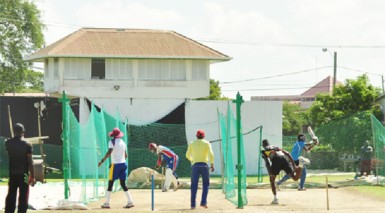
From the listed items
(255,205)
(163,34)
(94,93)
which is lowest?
(255,205)

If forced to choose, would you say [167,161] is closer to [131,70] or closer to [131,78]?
[131,78]

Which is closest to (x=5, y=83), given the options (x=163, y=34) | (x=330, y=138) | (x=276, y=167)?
(x=163, y=34)

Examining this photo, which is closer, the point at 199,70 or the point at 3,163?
the point at 3,163

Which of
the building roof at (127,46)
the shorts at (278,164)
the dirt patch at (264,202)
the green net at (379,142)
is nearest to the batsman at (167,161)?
the dirt patch at (264,202)

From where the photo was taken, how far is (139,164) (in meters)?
42.4

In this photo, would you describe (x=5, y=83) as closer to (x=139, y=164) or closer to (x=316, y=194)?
(x=139, y=164)

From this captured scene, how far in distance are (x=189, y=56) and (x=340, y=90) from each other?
12.3m

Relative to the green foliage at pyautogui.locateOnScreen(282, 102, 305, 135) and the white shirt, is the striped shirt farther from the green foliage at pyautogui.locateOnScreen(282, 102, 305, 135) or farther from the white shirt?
the green foliage at pyautogui.locateOnScreen(282, 102, 305, 135)

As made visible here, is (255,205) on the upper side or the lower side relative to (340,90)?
lower

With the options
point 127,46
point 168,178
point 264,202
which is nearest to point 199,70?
point 127,46

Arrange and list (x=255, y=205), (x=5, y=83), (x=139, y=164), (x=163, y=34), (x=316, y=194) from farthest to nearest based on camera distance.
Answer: (x=5, y=83), (x=163, y=34), (x=139, y=164), (x=316, y=194), (x=255, y=205)

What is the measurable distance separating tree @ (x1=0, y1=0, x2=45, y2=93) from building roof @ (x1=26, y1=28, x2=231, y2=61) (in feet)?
48.4

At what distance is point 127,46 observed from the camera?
1970 inches

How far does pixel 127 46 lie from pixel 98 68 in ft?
6.05
